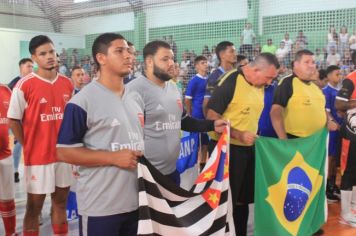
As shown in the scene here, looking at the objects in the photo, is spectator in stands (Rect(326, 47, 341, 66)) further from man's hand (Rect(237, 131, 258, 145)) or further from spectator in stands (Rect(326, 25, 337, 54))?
man's hand (Rect(237, 131, 258, 145))

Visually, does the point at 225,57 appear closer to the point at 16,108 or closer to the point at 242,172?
the point at 242,172

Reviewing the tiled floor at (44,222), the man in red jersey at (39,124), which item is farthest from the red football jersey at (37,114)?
the tiled floor at (44,222)

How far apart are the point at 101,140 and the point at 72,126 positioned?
0.56ft

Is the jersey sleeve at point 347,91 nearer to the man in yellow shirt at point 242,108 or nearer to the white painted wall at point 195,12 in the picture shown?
the man in yellow shirt at point 242,108

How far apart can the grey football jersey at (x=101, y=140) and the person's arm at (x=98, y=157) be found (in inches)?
1.5

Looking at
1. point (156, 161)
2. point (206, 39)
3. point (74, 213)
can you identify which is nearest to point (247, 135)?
point (156, 161)

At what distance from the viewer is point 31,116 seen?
132 inches

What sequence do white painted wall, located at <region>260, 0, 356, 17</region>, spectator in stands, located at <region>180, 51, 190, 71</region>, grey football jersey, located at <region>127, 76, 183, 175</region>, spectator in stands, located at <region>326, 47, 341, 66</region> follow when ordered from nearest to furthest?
grey football jersey, located at <region>127, 76, 183, 175</region>
spectator in stands, located at <region>326, 47, 341, 66</region>
white painted wall, located at <region>260, 0, 356, 17</region>
spectator in stands, located at <region>180, 51, 190, 71</region>

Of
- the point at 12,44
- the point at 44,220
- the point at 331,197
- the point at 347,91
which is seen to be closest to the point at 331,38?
the point at 331,197

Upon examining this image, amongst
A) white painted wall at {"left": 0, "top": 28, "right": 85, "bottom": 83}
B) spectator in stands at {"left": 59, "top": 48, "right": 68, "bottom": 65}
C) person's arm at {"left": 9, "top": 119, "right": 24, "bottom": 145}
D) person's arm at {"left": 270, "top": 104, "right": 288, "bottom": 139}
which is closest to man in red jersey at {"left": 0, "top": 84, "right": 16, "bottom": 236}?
person's arm at {"left": 9, "top": 119, "right": 24, "bottom": 145}

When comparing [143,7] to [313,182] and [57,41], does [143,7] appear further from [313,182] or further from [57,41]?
[313,182]

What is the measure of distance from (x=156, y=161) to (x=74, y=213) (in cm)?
192

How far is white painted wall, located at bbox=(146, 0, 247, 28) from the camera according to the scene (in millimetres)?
13211

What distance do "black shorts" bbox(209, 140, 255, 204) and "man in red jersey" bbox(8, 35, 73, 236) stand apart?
1380 mm
